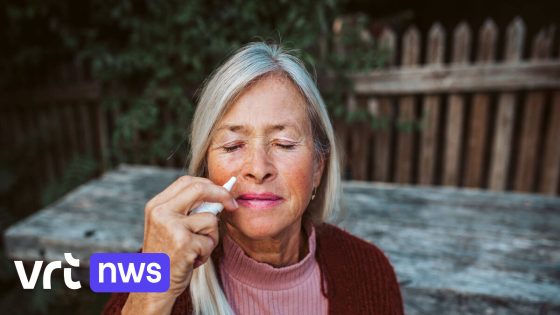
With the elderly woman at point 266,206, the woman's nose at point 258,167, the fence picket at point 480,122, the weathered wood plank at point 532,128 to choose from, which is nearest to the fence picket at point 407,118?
the fence picket at point 480,122

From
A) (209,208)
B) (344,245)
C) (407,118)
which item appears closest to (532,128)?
(407,118)

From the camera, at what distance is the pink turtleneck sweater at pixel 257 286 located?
1.68 metres

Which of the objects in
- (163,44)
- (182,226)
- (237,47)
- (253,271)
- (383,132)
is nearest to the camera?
(182,226)

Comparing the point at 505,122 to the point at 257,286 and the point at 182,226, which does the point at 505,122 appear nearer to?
the point at 257,286

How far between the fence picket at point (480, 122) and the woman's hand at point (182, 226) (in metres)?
3.60

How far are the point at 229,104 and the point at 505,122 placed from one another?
3.48 metres

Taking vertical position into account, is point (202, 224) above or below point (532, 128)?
above

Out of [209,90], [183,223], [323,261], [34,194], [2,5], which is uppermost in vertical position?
[2,5]

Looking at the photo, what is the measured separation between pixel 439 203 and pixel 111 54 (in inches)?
133

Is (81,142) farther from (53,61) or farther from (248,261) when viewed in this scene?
(248,261)

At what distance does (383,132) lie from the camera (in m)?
4.50

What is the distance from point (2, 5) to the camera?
4.72 meters

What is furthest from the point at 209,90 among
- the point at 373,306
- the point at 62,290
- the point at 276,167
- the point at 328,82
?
the point at 62,290

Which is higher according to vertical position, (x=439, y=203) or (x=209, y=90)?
(x=209, y=90)
